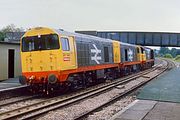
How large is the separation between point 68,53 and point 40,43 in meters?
1.44

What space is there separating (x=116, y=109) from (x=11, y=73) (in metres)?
13.3

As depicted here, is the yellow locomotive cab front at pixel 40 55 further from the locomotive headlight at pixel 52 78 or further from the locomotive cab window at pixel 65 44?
the locomotive cab window at pixel 65 44

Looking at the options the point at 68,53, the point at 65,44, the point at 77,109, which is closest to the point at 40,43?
the point at 65,44

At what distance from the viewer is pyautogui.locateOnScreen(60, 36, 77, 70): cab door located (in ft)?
55.1

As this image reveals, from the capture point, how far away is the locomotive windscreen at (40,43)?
16859mm

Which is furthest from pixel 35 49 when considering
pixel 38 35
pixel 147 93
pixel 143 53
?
pixel 143 53

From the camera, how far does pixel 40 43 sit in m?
17.2

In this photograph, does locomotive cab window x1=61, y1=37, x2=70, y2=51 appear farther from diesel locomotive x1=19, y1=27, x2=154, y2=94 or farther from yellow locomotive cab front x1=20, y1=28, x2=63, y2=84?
yellow locomotive cab front x1=20, y1=28, x2=63, y2=84

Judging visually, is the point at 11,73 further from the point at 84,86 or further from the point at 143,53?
the point at 143,53

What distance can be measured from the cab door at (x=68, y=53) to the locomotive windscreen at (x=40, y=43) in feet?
1.14

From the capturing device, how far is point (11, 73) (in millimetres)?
24672

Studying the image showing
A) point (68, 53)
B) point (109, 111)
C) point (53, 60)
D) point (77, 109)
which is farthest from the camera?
point (68, 53)

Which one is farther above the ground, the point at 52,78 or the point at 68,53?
the point at 68,53

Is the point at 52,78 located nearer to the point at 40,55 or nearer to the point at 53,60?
the point at 53,60
